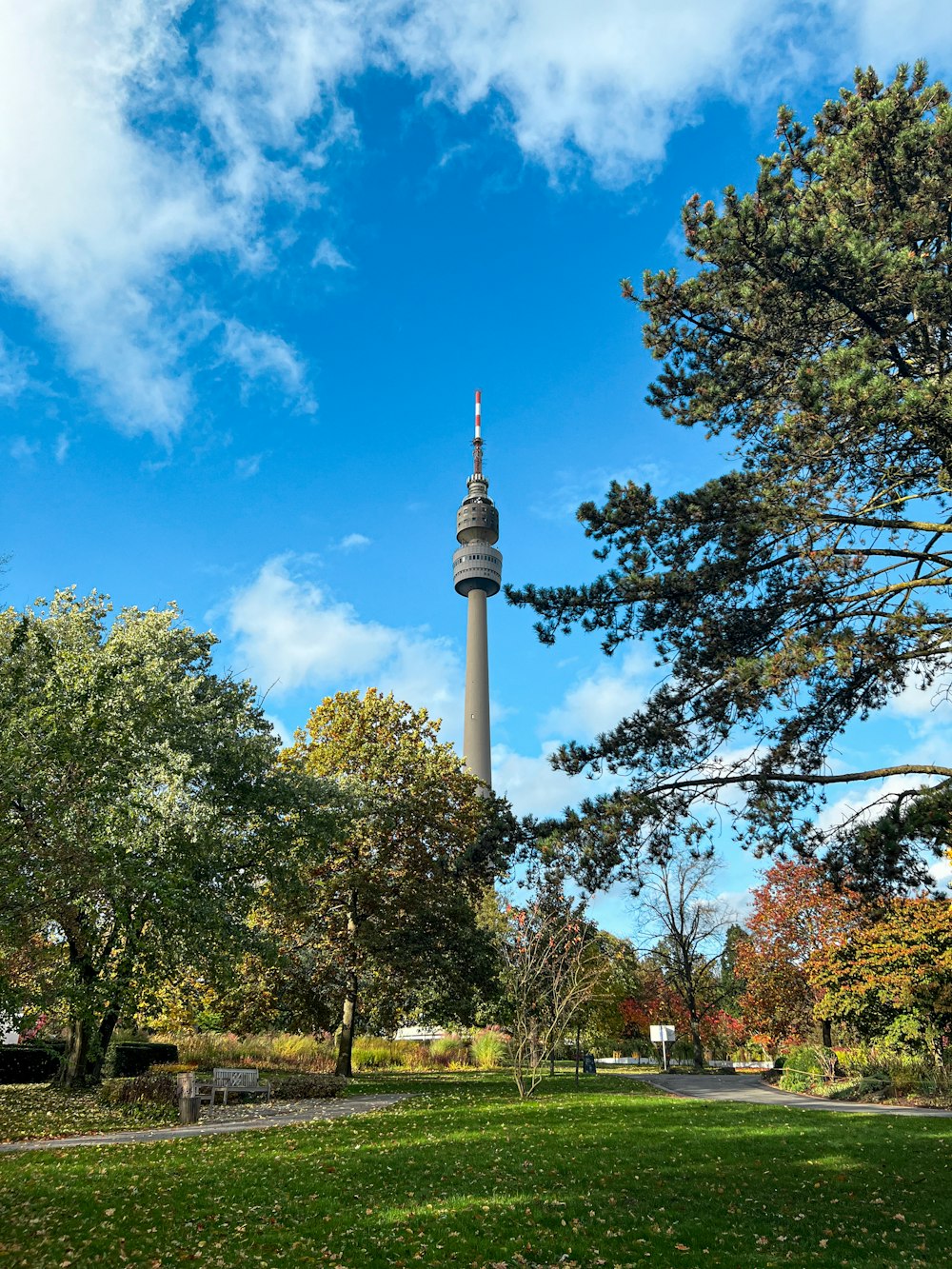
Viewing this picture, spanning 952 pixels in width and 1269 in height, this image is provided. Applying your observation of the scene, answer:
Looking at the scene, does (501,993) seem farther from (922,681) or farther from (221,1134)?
(922,681)

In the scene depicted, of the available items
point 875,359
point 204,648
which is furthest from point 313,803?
point 875,359

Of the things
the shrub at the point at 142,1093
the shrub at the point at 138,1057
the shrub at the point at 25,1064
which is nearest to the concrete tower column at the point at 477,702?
the shrub at the point at 138,1057

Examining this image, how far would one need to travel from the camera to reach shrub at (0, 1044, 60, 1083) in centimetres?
2278

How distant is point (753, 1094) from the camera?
24844mm

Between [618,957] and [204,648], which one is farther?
[618,957]

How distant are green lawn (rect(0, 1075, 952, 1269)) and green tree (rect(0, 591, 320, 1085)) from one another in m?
3.59

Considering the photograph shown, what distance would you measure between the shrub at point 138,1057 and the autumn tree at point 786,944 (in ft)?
75.4

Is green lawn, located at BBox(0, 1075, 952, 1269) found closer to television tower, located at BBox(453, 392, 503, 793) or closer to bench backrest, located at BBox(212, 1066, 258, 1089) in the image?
bench backrest, located at BBox(212, 1066, 258, 1089)

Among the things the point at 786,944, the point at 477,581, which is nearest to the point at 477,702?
the point at 477,581

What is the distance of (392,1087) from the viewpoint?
79.0 ft

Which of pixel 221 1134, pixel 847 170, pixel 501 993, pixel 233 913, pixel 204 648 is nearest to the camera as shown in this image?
pixel 847 170

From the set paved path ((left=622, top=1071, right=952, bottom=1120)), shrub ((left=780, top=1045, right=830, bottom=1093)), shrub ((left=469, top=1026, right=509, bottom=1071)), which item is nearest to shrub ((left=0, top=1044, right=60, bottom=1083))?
paved path ((left=622, top=1071, right=952, bottom=1120))

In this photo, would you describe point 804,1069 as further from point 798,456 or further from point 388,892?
point 798,456

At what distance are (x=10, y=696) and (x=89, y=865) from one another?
271 cm
